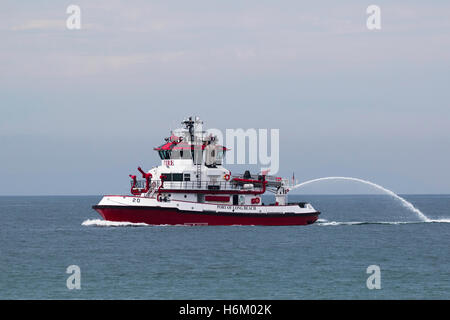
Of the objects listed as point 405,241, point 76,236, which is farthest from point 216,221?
point 405,241

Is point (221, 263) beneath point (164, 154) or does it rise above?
beneath

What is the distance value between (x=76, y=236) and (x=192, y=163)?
1289 centimetres

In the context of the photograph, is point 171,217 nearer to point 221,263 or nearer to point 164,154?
point 164,154

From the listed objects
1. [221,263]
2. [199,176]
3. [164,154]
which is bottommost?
[221,263]

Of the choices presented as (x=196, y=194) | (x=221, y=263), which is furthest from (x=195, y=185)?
(x=221, y=263)

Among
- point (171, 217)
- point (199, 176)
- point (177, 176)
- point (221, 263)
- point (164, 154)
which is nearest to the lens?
point (221, 263)

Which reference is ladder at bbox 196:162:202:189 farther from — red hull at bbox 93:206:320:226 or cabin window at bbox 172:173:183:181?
red hull at bbox 93:206:320:226

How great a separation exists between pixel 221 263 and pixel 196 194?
20150mm

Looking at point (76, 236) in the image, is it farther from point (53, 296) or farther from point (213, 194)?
point (53, 296)

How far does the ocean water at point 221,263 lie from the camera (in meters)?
38.5

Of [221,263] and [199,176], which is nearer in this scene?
[221,263]

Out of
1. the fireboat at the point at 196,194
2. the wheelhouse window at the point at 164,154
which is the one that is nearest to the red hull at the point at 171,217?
the fireboat at the point at 196,194

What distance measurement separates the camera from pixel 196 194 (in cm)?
6750
